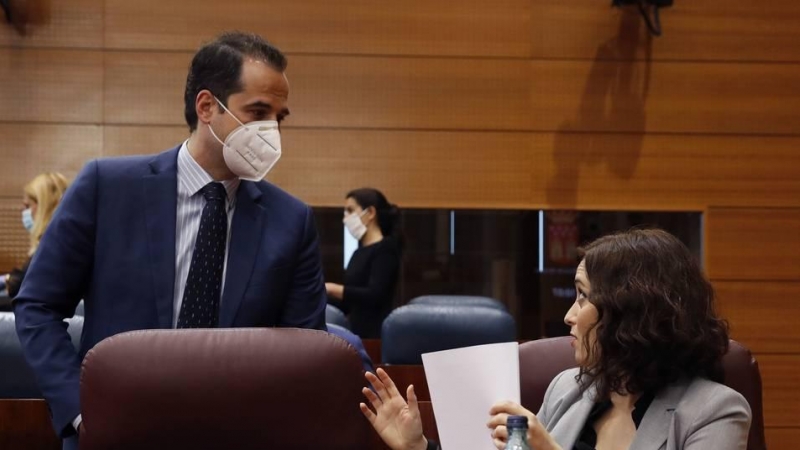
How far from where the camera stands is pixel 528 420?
6.07 ft

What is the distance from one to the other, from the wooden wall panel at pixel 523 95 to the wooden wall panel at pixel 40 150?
1.31 meters

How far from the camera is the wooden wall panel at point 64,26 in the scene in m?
6.55

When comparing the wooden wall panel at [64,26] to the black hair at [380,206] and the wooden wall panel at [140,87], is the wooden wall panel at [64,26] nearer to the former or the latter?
the wooden wall panel at [140,87]

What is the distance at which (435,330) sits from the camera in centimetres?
412

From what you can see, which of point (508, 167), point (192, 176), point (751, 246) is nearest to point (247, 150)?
point (192, 176)

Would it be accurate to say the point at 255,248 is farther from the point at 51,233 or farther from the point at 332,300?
the point at 332,300

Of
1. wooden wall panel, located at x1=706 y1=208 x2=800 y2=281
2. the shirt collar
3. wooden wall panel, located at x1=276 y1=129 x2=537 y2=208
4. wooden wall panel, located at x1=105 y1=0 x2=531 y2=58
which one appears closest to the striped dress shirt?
the shirt collar

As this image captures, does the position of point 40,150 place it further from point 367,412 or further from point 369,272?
point 367,412

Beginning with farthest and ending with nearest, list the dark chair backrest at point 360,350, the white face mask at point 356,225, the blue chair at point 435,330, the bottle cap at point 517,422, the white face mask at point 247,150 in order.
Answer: the white face mask at point 356,225 → the blue chair at point 435,330 → the white face mask at point 247,150 → the dark chair backrest at point 360,350 → the bottle cap at point 517,422

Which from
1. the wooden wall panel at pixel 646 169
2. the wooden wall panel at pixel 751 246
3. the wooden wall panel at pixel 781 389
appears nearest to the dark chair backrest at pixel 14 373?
the wooden wall panel at pixel 646 169

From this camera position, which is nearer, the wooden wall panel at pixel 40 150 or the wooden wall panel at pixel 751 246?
the wooden wall panel at pixel 40 150

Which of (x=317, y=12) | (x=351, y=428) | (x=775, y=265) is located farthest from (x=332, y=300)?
(x=351, y=428)

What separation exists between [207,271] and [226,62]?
0.49m

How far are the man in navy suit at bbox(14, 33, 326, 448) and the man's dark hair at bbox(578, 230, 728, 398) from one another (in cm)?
68
